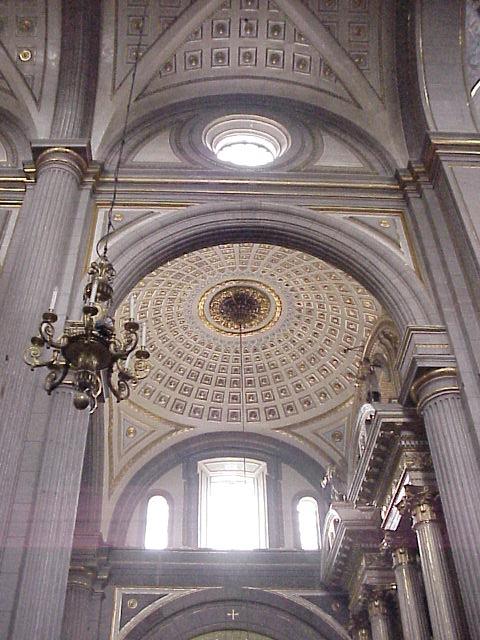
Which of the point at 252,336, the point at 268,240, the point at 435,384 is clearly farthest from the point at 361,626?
the point at 268,240

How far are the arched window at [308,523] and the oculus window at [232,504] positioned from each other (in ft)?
2.70

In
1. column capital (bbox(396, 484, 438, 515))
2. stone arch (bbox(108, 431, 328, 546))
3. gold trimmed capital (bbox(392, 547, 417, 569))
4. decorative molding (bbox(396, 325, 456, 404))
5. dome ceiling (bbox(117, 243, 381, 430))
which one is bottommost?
gold trimmed capital (bbox(392, 547, 417, 569))

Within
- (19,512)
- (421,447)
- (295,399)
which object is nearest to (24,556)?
(19,512)

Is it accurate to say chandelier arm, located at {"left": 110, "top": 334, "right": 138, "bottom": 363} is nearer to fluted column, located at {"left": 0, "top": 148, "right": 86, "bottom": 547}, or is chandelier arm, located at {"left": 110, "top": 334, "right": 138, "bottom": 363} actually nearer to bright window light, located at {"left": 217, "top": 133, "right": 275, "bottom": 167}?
fluted column, located at {"left": 0, "top": 148, "right": 86, "bottom": 547}

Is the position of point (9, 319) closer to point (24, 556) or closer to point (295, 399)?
point (24, 556)

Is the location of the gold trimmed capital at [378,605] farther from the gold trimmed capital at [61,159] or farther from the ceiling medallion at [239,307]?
the gold trimmed capital at [61,159]

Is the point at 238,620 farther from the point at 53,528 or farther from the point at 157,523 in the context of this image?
the point at 53,528

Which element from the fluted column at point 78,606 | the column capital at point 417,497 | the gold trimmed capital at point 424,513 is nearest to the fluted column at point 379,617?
the column capital at point 417,497

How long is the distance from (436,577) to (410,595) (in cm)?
179

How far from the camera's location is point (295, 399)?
1734 centimetres

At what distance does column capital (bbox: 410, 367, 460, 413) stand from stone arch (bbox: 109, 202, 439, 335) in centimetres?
124

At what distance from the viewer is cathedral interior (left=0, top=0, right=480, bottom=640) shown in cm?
825

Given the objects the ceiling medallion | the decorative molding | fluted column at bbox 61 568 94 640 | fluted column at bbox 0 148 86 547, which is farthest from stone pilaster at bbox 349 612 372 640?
fluted column at bbox 0 148 86 547

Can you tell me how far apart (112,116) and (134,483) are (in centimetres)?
847
